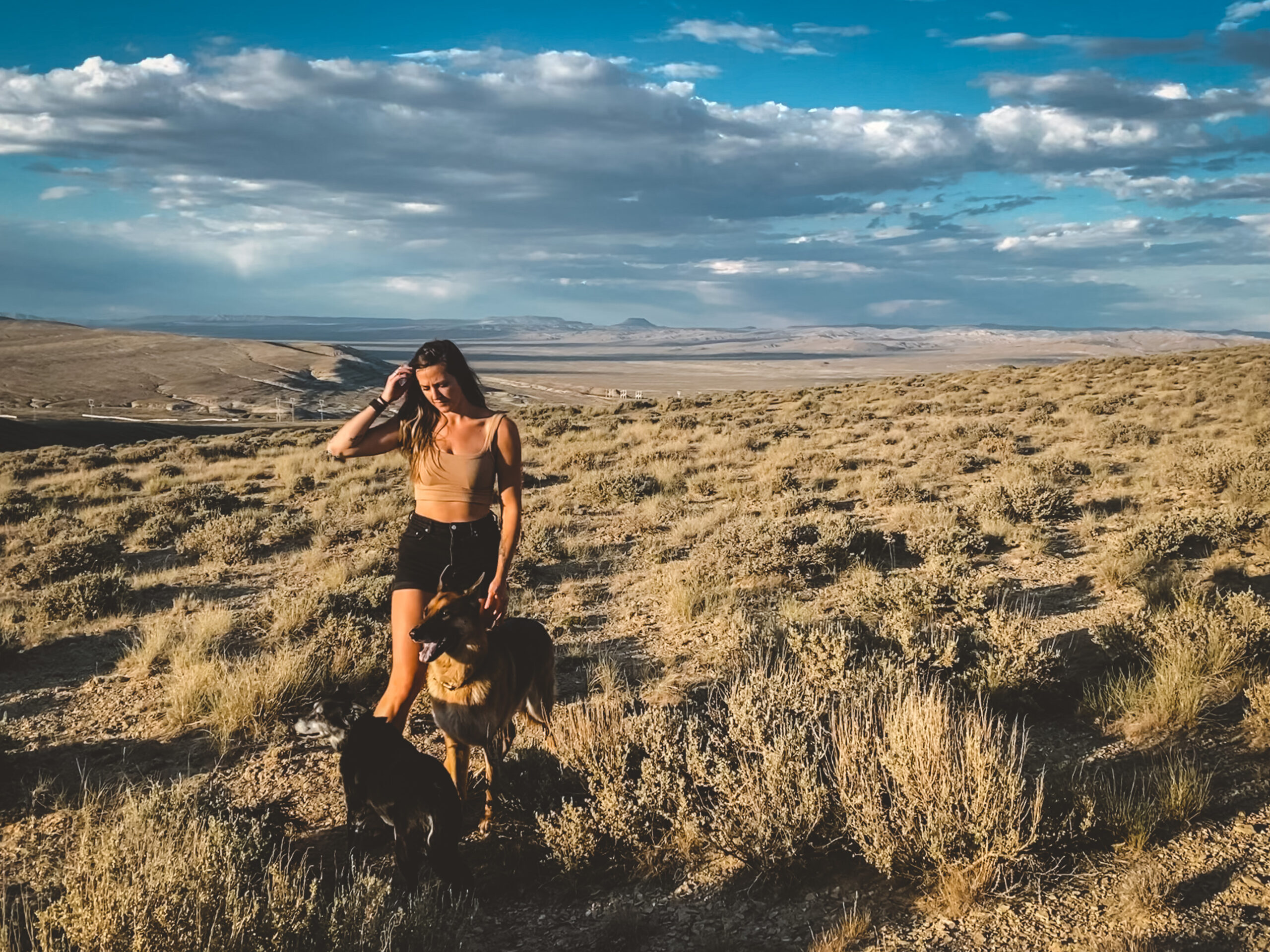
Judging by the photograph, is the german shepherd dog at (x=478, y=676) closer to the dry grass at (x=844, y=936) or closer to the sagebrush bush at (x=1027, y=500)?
the dry grass at (x=844, y=936)

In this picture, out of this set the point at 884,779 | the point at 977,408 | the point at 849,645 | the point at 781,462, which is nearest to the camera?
the point at 884,779

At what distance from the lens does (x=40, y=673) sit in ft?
20.0

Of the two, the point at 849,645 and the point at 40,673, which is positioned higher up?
the point at 849,645

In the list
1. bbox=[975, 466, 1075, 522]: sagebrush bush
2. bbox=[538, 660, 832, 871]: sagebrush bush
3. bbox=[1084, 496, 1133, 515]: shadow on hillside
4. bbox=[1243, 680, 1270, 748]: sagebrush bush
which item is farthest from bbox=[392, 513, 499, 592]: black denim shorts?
bbox=[1084, 496, 1133, 515]: shadow on hillside

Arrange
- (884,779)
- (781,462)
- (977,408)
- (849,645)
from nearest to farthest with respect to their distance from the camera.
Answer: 1. (884,779)
2. (849,645)
3. (781,462)
4. (977,408)

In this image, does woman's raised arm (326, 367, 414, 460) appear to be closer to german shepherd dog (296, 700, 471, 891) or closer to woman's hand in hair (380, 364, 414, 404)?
woman's hand in hair (380, 364, 414, 404)

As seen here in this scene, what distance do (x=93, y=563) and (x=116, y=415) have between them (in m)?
48.6

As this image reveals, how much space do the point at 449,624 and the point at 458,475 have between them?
0.82 m

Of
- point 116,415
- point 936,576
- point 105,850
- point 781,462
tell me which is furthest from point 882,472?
point 116,415

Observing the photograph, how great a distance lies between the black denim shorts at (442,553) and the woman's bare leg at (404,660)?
0.18ft

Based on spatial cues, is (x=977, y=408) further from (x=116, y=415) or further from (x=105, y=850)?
(x=116, y=415)

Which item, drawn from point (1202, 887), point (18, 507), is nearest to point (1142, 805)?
point (1202, 887)

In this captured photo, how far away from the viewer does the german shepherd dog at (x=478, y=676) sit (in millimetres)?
3252

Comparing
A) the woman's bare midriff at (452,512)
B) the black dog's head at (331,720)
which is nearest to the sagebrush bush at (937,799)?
the woman's bare midriff at (452,512)
